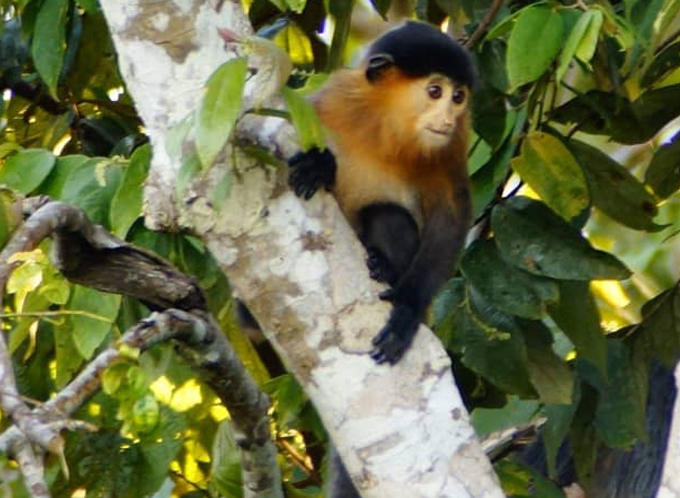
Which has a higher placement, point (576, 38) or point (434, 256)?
point (576, 38)

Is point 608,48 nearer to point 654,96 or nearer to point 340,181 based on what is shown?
point 654,96

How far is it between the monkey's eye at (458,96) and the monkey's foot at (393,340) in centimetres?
92

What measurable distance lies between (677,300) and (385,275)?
894 millimetres

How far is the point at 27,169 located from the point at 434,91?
39.2 inches

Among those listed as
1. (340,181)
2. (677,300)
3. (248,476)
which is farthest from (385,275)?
(677,300)

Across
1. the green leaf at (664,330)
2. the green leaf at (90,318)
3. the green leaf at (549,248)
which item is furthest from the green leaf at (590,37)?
the green leaf at (664,330)

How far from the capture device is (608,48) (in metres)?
3.63

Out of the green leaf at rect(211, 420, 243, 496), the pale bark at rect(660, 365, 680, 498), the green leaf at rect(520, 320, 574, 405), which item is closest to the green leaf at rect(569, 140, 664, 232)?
the green leaf at rect(520, 320, 574, 405)

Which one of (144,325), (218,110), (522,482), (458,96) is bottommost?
(522,482)

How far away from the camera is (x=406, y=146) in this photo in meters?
3.67

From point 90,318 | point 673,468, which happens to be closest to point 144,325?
point 90,318

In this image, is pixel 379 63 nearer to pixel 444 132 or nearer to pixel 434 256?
pixel 444 132

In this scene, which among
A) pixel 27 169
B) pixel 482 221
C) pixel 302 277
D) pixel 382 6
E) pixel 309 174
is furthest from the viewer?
pixel 382 6

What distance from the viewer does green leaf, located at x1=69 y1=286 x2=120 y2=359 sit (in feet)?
9.95
